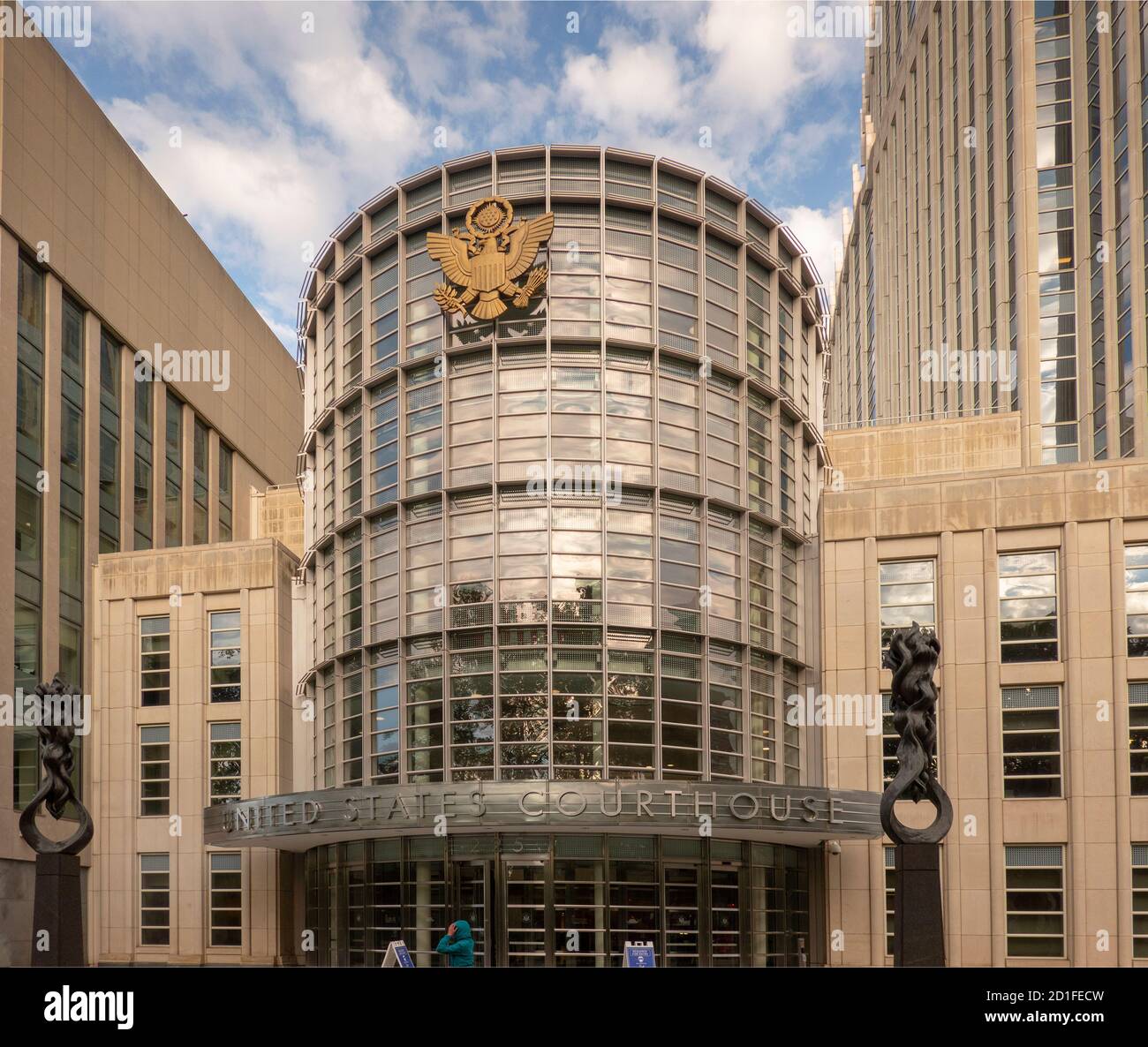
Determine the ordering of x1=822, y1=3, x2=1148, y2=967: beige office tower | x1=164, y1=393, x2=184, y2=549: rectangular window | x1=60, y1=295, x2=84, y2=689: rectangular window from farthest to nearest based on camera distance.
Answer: x1=164, y1=393, x2=184, y2=549: rectangular window
x1=60, y1=295, x2=84, y2=689: rectangular window
x1=822, y1=3, x2=1148, y2=967: beige office tower

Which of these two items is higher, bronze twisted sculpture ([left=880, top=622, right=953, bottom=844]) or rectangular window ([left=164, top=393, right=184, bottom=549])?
rectangular window ([left=164, top=393, right=184, bottom=549])

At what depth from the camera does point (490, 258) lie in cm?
3669

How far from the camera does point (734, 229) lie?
39031 millimetres

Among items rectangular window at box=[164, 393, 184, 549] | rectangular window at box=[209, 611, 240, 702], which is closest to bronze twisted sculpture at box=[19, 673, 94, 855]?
rectangular window at box=[209, 611, 240, 702]

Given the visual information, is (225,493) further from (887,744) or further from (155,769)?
(887,744)

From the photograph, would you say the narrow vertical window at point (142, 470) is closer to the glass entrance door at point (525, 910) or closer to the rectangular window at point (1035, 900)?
the glass entrance door at point (525, 910)

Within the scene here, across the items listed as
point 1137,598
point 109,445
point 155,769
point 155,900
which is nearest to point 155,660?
point 155,769

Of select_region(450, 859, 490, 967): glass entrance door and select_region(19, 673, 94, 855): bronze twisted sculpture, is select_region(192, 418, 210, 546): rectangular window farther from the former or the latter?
select_region(19, 673, 94, 855): bronze twisted sculpture

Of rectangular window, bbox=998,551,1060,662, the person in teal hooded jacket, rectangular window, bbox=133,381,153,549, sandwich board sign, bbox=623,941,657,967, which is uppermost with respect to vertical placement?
rectangular window, bbox=133,381,153,549

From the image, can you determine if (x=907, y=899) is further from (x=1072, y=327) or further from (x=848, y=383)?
(x=848, y=383)

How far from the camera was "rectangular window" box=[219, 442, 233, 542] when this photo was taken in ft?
196

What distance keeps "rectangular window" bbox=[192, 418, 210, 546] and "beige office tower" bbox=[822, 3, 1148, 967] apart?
1106 inches

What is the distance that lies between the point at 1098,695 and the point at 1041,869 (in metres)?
4.85

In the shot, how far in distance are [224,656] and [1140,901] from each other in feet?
91.2
